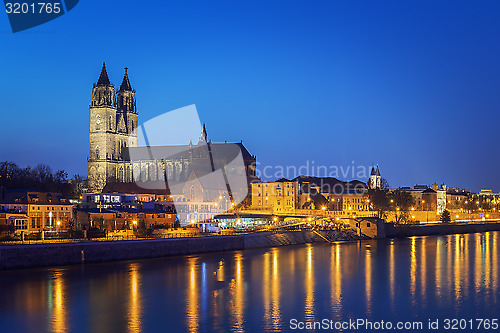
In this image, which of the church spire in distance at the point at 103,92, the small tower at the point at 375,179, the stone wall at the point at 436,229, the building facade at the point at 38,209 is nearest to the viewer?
the building facade at the point at 38,209

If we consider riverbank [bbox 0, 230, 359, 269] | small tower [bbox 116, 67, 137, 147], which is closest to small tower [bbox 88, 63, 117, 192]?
small tower [bbox 116, 67, 137, 147]

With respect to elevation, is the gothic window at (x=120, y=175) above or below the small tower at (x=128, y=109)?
below

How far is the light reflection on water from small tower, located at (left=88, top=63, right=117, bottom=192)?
7586 centimetres

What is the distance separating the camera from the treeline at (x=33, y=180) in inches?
3612

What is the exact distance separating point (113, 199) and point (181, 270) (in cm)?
5166


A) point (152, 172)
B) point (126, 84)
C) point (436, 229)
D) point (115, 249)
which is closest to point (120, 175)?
point (152, 172)

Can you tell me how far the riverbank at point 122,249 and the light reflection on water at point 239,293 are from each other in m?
Answer: 1.42

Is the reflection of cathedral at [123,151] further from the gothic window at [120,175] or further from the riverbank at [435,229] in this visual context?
the riverbank at [435,229]

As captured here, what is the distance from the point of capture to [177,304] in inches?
1230

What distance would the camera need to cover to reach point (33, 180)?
97125mm

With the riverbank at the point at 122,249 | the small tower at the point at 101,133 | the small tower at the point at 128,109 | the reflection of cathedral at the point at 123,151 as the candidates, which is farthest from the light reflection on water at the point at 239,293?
the small tower at the point at 128,109

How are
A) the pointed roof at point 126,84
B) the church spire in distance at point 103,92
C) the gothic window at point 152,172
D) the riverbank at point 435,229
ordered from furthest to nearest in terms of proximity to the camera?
the pointed roof at point 126,84
the gothic window at point 152,172
the church spire in distance at point 103,92
the riverbank at point 435,229

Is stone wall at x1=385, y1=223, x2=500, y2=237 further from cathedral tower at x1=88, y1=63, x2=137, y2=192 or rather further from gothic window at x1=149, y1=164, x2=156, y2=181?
cathedral tower at x1=88, y1=63, x2=137, y2=192

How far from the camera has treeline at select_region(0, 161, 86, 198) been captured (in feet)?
301
